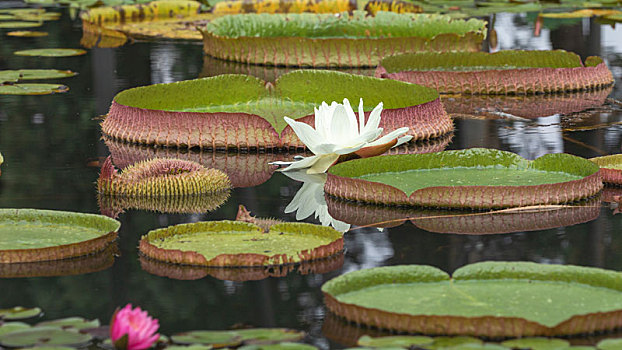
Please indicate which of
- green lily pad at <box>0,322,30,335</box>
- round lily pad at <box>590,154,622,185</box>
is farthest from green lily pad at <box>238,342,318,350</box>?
round lily pad at <box>590,154,622,185</box>

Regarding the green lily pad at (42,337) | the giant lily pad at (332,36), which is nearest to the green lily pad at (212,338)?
the green lily pad at (42,337)

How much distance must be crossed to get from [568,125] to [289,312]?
174 inches

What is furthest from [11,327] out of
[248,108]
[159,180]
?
[248,108]

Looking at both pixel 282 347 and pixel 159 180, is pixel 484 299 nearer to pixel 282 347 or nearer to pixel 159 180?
pixel 282 347

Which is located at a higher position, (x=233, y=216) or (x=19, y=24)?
(x=19, y=24)

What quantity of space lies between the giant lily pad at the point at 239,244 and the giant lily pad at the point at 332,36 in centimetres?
643

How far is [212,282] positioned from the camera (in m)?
3.98

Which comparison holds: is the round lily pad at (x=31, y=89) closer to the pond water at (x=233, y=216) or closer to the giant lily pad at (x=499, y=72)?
the pond water at (x=233, y=216)

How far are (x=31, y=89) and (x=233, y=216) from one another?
4315mm

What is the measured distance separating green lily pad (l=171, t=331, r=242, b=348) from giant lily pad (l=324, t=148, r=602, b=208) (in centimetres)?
187

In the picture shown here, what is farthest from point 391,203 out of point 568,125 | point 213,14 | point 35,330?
point 213,14

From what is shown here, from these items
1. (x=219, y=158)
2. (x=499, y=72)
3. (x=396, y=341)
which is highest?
(x=499, y=72)

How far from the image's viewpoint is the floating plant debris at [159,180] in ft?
17.9

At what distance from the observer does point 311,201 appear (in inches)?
212
